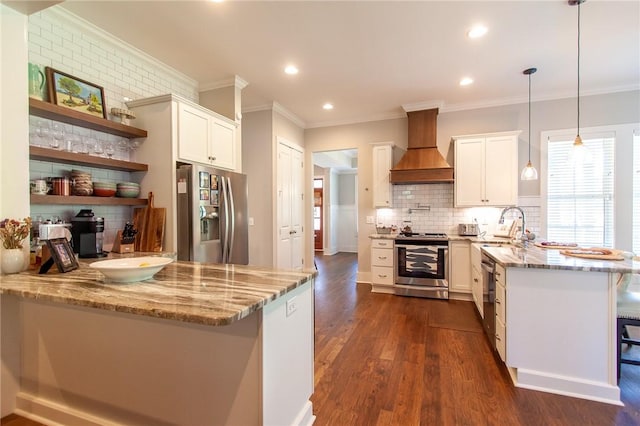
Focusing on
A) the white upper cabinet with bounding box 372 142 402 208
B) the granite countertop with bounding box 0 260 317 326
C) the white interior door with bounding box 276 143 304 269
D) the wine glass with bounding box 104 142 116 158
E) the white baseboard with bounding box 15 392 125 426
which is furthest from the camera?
the white upper cabinet with bounding box 372 142 402 208

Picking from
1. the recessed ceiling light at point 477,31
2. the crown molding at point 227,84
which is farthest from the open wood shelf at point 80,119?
the recessed ceiling light at point 477,31

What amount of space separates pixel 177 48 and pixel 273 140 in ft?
5.95

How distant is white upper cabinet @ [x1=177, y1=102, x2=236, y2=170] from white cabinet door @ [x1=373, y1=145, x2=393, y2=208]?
2.35 metres

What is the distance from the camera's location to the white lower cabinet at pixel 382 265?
4.49 metres

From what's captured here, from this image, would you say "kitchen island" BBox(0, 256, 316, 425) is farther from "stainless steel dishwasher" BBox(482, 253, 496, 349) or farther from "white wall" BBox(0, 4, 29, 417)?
"stainless steel dishwasher" BBox(482, 253, 496, 349)

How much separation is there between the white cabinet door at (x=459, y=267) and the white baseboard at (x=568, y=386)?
2.07m

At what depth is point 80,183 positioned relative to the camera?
2373mm

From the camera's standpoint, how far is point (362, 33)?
271cm

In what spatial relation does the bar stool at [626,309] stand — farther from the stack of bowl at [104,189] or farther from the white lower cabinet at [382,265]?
the stack of bowl at [104,189]

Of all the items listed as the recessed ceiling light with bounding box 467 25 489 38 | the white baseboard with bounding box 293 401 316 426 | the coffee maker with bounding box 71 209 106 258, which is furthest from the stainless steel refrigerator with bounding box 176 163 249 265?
the recessed ceiling light with bounding box 467 25 489 38

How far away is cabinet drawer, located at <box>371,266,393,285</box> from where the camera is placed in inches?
177

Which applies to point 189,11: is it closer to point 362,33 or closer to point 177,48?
point 177,48

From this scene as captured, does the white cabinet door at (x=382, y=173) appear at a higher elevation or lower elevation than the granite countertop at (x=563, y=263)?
higher

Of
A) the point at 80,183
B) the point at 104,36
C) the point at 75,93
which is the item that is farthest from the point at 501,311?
the point at 104,36
